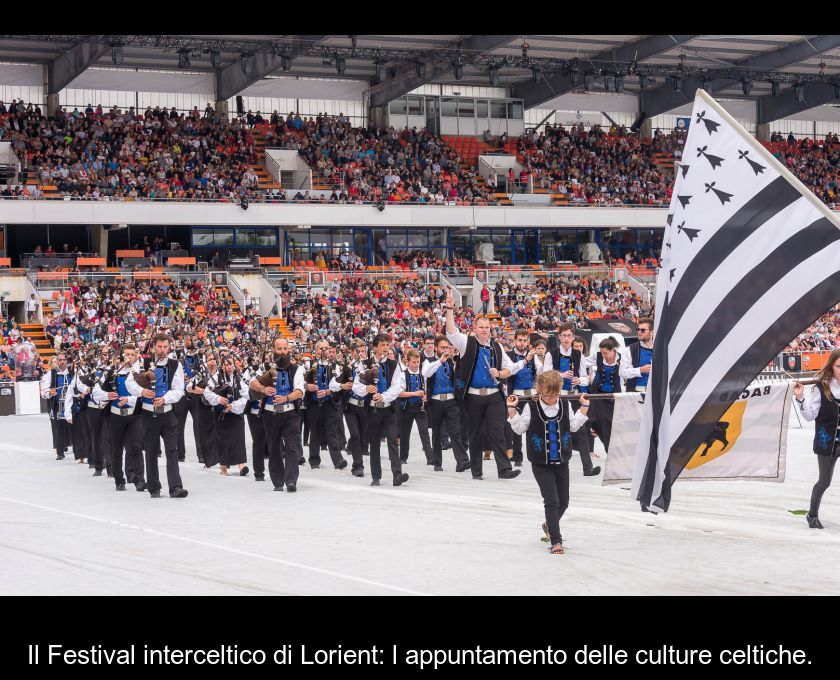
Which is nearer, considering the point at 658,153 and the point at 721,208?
the point at 721,208

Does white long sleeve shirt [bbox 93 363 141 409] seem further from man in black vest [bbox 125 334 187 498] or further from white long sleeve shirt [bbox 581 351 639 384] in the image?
white long sleeve shirt [bbox 581 351 639 384]

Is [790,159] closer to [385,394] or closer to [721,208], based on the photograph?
[385,394]

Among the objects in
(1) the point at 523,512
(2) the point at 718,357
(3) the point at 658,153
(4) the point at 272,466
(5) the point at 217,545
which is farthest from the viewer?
(3) the point at 658,153

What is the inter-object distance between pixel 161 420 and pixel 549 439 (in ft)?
19.4

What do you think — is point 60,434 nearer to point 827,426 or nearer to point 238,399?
Result: point 238,399

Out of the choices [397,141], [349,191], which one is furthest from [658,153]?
[349,191]

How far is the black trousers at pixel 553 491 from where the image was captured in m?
9.48

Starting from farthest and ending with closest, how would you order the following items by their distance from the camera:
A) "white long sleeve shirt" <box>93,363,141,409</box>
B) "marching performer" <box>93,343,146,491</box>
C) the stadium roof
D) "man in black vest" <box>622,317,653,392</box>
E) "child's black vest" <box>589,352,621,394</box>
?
the stadium roof → "child's black vest" <box>589,352,621,394</box> → "marching performer" <box>93,343,146,491</box> → "white long sleeve shirt" <box>93,363,141,409</box> → "man in black vest" <box>622,317,653,392</box>

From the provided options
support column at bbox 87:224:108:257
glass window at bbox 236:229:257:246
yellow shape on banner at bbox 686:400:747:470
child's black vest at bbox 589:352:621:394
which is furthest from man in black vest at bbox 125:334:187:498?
glass window at bbox 236:229:257:246

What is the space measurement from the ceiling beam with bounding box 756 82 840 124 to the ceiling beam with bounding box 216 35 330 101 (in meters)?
25.8

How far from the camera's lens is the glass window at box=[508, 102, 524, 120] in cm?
5609

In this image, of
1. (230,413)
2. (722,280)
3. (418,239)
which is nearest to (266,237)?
(418,239)

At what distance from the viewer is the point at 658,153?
57594 millimetres
